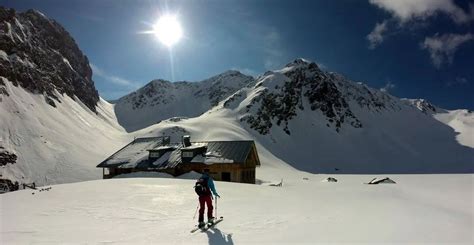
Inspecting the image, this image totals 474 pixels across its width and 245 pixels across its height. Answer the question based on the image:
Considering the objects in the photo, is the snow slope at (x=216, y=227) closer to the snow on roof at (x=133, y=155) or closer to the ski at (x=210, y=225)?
the ski at (x=210, y=225)

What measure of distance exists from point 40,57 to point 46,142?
56.9m

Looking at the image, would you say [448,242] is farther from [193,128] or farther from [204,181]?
[193,128]

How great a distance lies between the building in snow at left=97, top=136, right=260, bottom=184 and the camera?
148 feet

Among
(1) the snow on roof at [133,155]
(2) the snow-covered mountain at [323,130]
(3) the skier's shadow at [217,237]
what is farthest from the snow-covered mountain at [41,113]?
(3) the skier's shadow at [217,237]

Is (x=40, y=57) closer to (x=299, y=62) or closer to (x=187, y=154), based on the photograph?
(x=187, y=154)

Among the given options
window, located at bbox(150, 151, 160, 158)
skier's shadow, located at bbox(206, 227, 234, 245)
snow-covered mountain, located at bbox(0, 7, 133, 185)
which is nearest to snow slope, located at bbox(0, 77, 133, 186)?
snow-covered mountain, located at bbox(0, 7, 133, 185)

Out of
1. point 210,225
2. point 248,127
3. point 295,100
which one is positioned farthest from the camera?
point 295,100

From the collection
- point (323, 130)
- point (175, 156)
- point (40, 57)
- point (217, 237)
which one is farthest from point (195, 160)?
point (323, 130)

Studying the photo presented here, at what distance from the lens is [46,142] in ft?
245

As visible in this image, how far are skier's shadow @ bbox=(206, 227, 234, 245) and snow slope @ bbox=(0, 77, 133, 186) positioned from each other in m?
56.6

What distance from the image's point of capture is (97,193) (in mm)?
20609

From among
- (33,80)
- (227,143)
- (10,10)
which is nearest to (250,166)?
(227,143)

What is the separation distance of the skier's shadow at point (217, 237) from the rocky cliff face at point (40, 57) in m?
89.5

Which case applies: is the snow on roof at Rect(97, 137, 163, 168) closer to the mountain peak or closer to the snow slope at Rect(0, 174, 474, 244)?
the snow slope at Rect(0, 174, 474, 244)
